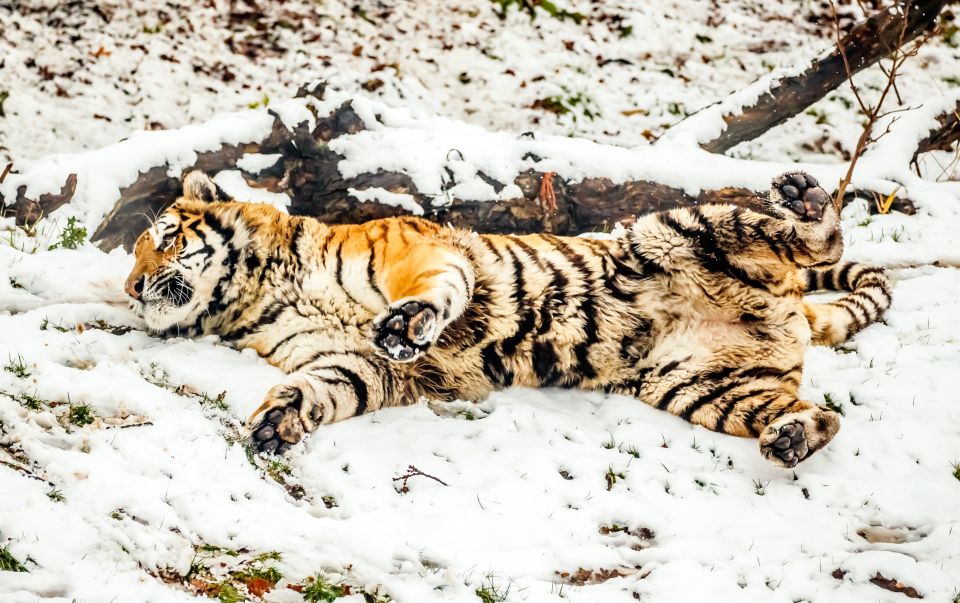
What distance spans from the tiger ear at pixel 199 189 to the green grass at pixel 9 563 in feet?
8.59

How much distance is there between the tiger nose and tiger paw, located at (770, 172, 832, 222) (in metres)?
3.21

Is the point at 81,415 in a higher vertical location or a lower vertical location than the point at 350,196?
lower

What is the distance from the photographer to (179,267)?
4066mm

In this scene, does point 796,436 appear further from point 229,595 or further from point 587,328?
point 229,595

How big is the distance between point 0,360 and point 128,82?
5292mm

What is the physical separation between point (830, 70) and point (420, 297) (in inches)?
172

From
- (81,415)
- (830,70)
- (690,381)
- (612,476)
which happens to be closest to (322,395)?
(81,415)

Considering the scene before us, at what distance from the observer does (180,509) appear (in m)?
2.67

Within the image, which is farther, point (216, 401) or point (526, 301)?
point (526, 301)

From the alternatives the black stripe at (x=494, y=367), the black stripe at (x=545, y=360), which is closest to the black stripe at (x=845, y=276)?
the black stripe at (x=545, y=360)

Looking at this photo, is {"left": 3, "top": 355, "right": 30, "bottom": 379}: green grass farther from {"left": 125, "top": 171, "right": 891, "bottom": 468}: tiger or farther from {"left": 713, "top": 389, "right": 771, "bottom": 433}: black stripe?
{"left": 713, "top": 389, "right": 771, "bottom": 433}: black stripe

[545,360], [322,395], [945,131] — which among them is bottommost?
[322,395]

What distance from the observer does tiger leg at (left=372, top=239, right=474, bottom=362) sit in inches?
120

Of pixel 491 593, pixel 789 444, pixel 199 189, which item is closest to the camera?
pixel 491 593
